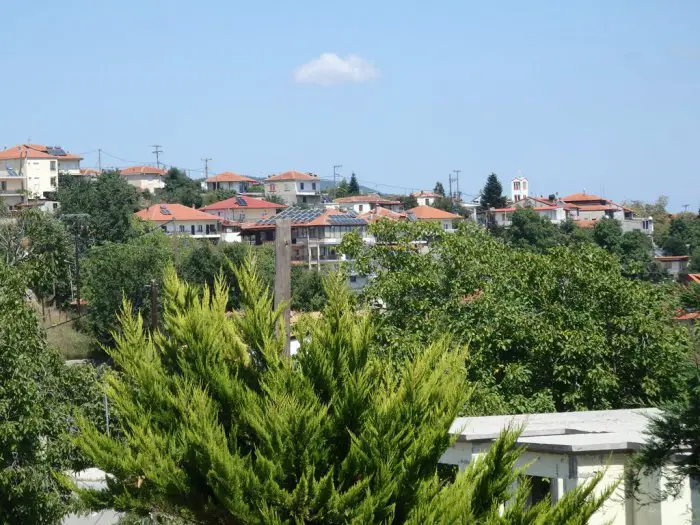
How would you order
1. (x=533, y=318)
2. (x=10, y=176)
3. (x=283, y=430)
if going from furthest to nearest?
(x=10, y=176) → (x=533, y=318) → (x=283, y=430)

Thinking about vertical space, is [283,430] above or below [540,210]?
above

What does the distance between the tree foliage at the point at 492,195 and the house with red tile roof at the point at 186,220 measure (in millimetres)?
34296

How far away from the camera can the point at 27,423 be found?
1036 cm

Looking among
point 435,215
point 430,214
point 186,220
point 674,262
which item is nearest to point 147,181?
point 186,220

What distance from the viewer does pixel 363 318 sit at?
786 cm

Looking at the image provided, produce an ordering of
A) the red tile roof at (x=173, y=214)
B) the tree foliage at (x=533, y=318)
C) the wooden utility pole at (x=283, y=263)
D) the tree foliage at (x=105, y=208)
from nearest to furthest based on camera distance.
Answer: the wooden utility pole at (x=283, y=263), the tree foliage at (x=533, y=318), the tree foliage at (x=105, y=208), the red tile roof at (x=173, y=214)

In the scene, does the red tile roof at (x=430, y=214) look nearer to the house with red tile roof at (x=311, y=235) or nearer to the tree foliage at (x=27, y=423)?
the house with red tile roof at (x=311, y=235)

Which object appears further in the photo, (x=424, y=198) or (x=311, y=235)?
(x=424, y=198)

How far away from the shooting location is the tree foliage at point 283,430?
6762 millimetres

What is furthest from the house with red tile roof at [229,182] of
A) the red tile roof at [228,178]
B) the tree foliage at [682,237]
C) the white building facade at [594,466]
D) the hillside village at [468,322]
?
the white building facade at [594,466]

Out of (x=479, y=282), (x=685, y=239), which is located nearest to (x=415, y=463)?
(x=479, y=282)

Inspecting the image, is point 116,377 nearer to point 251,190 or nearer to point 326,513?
point 326,513

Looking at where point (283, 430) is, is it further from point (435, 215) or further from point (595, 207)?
point (595, 207)

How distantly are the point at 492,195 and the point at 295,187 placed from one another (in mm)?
21873
